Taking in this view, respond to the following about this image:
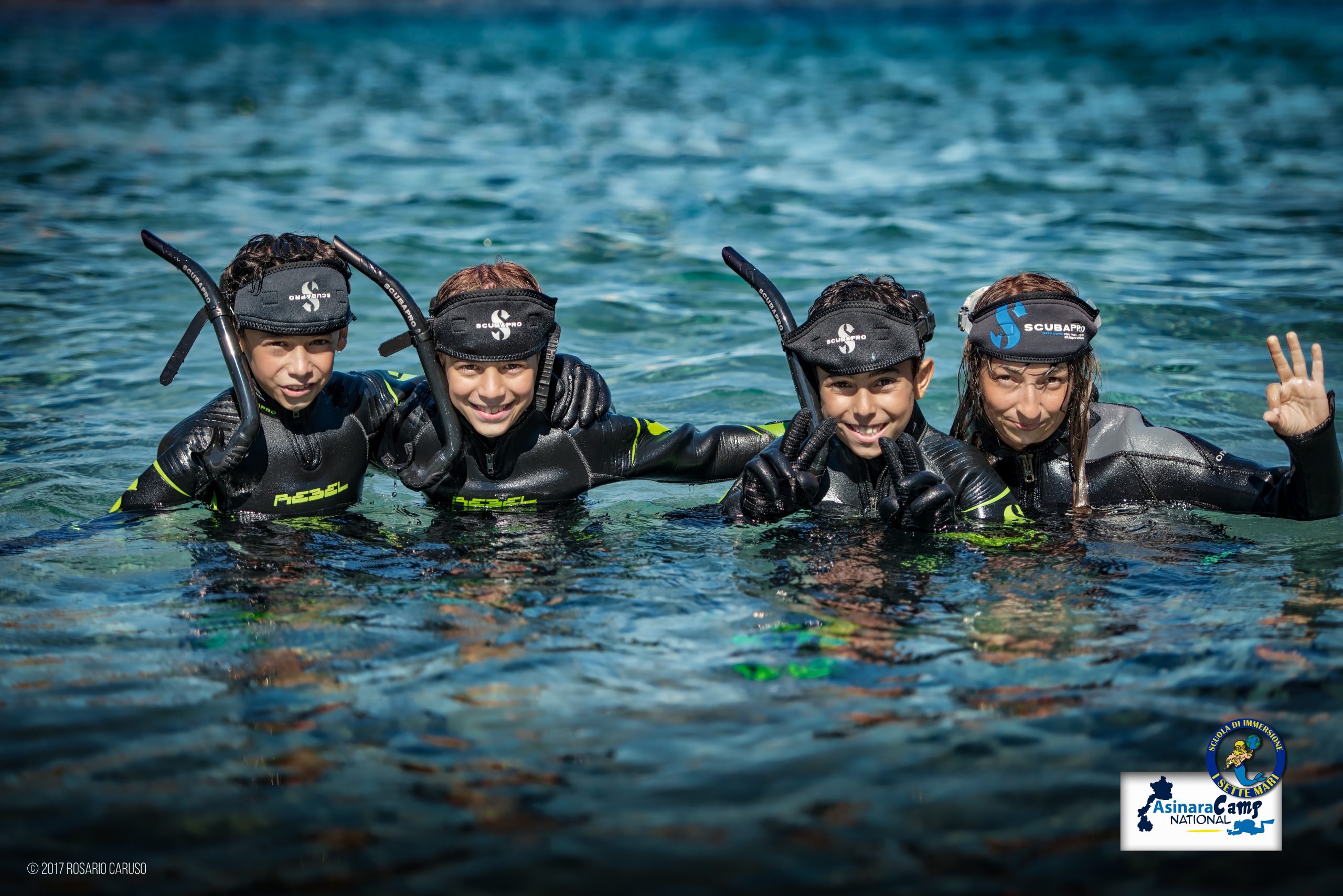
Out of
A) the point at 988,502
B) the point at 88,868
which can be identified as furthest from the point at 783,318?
the point at 88,868

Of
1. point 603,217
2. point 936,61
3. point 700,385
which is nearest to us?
point 700,385

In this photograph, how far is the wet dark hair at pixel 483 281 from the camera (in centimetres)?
497

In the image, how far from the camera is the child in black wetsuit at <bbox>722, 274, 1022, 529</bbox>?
14.7 ft

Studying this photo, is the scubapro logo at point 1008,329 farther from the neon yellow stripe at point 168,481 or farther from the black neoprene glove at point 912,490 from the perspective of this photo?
the neon yellow stripe at point 168,481

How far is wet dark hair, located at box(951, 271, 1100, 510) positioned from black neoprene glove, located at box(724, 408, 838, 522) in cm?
65

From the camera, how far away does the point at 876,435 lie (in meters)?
4.69

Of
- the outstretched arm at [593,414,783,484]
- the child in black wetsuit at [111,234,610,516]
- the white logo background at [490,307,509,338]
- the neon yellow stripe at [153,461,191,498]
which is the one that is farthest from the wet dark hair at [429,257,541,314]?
the neon yellow stripe at [153,461,191,498]

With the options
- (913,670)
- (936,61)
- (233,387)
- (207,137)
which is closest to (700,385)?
(233,387)

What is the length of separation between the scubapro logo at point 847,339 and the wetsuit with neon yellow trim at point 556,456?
2.98 ft

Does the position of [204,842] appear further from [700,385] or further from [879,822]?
[700,385]

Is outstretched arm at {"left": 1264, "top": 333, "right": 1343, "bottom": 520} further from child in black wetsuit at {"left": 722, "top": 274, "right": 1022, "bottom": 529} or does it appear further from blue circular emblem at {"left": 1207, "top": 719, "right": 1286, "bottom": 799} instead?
blue circular emblem at {"left": 1207, "top": 719, "right": 1286, "bottom": 799}

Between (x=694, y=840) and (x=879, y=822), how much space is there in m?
0.43

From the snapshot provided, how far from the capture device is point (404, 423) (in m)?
5.33

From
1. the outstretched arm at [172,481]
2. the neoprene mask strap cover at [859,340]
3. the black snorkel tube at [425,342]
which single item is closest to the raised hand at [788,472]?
the neoprene mask strap cover at [859,340]
